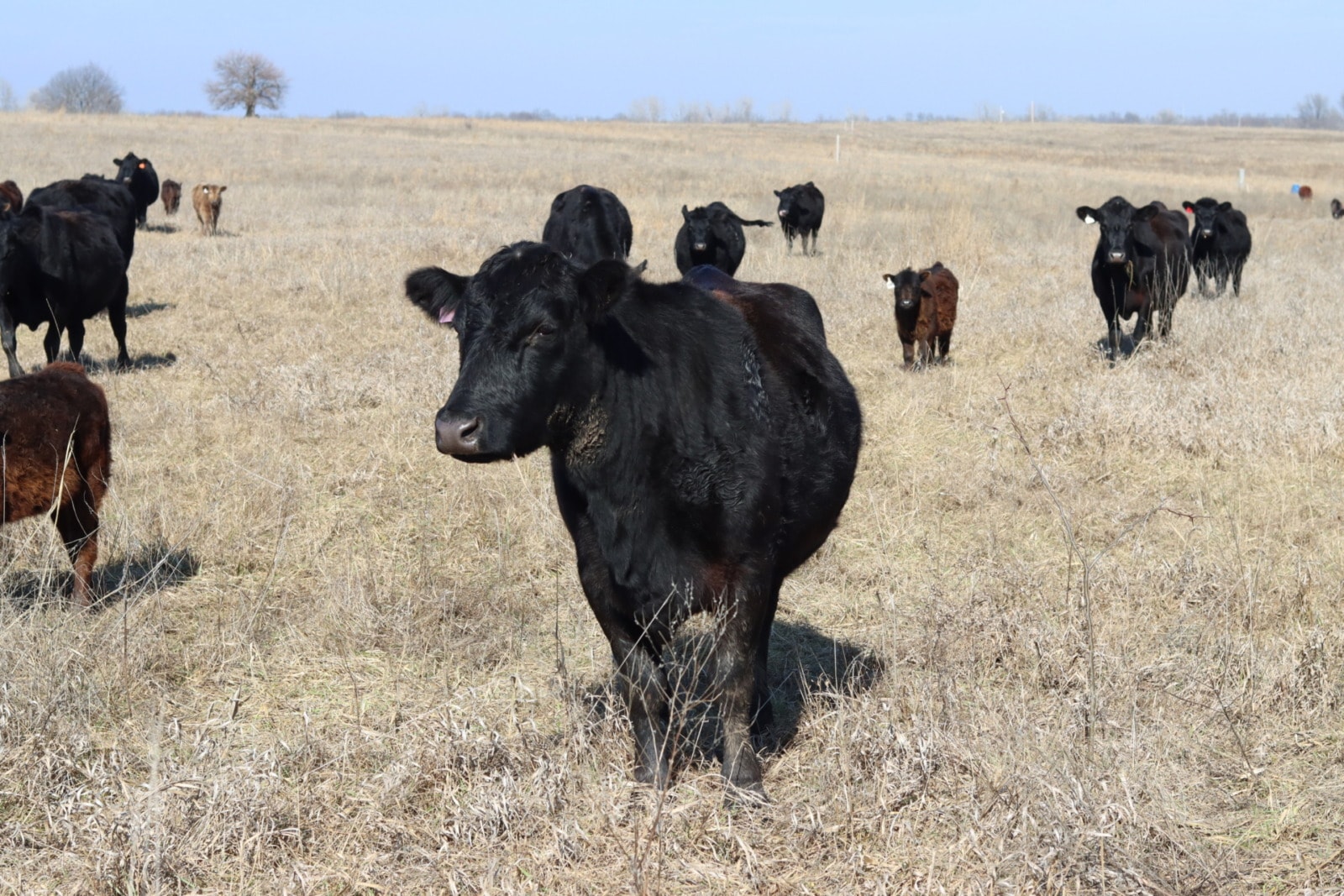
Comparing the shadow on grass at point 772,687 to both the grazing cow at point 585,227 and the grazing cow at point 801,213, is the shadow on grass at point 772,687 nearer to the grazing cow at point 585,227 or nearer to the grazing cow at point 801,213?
the grazing cow at point 585,227

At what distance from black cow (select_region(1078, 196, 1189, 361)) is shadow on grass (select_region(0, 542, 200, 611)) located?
8587mm

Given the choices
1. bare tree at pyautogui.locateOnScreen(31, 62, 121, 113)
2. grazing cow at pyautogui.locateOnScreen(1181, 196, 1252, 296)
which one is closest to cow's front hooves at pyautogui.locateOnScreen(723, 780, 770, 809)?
grazing cow at pyautogui.locateOnScreen(1181, 196, 1252, 296)

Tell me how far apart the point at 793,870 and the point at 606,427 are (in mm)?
1425

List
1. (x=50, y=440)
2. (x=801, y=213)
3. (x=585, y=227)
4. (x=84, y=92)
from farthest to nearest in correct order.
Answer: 1. (x=84, y=92)
2. (x=801, y=213)
3. (x=585, y=227)
4. (x=50, y=440)

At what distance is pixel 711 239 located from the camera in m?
15.5

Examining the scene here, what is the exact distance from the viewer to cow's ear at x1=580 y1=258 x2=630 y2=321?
12.0 feet

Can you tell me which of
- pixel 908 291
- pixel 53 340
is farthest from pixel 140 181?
pixel 908 291

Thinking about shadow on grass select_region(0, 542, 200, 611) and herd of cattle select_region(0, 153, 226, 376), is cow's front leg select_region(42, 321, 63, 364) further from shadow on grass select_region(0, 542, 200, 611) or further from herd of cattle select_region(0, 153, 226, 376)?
shadow on grass select_region(0, 542, 200, 611)

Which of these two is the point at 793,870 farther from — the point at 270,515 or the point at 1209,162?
the point at 1209,162

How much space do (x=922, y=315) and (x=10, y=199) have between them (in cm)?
829

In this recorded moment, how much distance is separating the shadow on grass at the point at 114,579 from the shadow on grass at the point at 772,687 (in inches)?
86.7

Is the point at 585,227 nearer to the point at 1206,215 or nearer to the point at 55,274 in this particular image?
the point at 55,274

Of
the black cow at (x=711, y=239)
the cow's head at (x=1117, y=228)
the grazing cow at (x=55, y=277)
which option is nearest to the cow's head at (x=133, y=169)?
the black cow at (x=711, y=239)

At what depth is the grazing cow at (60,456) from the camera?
16.7 ft
